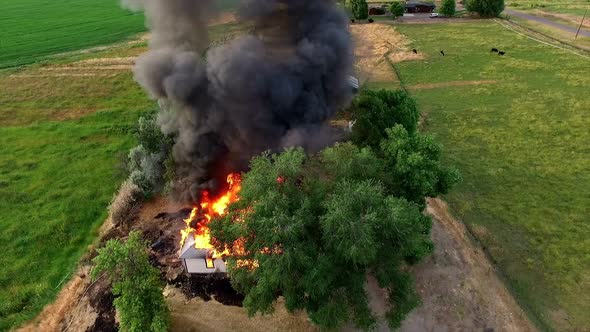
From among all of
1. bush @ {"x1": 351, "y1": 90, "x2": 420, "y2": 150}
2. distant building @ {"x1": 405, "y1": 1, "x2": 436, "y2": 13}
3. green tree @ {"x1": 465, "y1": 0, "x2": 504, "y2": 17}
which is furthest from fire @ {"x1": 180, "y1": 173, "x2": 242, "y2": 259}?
distant building @ {"x1": 405, "y1": 1, "x2": 436, "y2": 13}

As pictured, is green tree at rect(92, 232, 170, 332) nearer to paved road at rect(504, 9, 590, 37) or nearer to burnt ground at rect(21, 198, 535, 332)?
burnt ground at rect(21, 198, 535, 332)

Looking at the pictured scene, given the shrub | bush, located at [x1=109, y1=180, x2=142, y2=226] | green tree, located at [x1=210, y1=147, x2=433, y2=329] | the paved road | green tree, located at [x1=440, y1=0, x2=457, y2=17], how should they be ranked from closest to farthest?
green tree, located at [x1=210, y1=147, x2=433, y2=329] → bush, located at [x1=109, y1=180, x2=142, y2=226] → the shrub → the paved road → green tree, located at [x1=440, y1=0, x2=457, y2=17]

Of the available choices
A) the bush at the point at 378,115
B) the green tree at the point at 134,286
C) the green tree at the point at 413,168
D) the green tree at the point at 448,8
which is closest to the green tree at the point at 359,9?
the green tree at the point at 448,8

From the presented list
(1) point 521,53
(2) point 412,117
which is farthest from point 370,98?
(1) point 521,53

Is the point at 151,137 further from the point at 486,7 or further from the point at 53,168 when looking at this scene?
the point at 486,7

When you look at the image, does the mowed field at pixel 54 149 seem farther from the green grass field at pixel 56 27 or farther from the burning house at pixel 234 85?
the burning house at pixel 234 85

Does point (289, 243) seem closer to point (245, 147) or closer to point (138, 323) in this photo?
point (138, 323)
